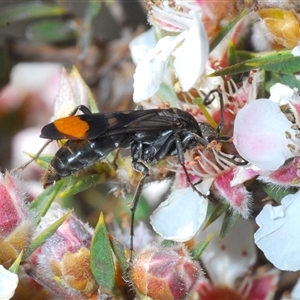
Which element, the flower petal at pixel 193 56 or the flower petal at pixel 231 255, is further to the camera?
the flower petal at pixel 231 255

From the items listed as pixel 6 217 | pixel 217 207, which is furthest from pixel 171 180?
pixel 6 217

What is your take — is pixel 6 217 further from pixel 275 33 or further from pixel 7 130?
pixel 7 130

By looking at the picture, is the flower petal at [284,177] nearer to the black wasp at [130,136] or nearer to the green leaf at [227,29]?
the black wasp at [130,136]

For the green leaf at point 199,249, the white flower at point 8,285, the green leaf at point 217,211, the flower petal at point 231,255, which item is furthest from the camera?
the flower petal at point 231,255

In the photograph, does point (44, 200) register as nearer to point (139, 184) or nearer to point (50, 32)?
point (139, 184)

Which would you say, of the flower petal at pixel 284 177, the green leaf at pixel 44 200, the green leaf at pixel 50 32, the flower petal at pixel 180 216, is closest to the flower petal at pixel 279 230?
the flower petal at pixel 284 177
